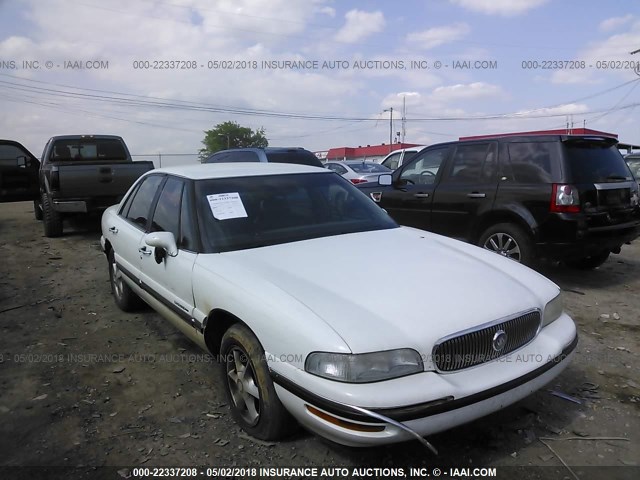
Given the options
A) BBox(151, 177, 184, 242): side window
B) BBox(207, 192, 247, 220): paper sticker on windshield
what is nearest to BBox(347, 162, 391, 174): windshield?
BBox(151, 177, 184, 242): side window

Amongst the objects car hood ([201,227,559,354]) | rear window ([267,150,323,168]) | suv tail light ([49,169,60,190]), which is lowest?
car hood ([201,227,559,354])

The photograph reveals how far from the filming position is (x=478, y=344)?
7.79 ft

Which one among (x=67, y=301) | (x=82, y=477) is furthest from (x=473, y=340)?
(x=67, y=301)

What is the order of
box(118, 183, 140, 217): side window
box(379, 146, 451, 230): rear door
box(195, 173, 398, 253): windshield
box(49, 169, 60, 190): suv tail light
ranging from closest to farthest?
box(195, 173, 398, 253): windshield → box(118, 183, 140, 217): side window → box(379, 146, 451, 230): rear door → box(49, 169, 60, 190): suv tail light

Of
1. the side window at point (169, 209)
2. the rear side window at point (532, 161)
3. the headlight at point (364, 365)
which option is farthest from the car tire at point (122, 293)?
the rear side window at point (532, 161)

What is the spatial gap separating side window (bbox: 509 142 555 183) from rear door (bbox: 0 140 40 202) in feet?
31.7

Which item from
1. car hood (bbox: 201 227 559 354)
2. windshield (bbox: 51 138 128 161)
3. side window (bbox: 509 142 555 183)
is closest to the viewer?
car hood (bbox: 201 227 559 354)

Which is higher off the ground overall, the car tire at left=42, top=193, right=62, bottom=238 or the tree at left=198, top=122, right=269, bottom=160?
the tree at left=198, top=122, right=269, bottom=160

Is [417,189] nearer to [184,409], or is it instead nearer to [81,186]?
[184,409]

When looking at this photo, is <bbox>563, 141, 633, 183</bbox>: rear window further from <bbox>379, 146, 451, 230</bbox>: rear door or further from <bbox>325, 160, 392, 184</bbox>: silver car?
<bbox>325, 160, 392, 184</bbox>: silver car

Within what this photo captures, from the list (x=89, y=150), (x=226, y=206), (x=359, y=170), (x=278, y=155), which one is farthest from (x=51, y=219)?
(x=359, y=170)

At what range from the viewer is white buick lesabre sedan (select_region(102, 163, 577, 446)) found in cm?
215

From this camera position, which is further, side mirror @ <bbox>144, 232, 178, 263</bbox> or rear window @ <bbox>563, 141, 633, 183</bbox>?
rear window @ <bbox>563, 141, 633, 183</bbox>

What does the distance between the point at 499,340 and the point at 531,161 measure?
361 cm
